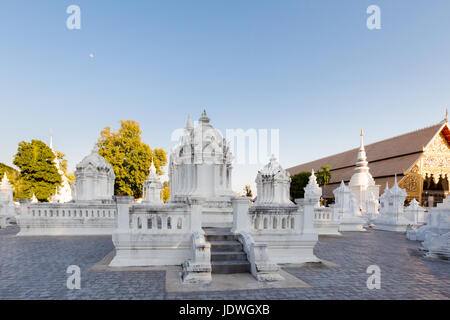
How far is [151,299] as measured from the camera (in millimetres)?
4734

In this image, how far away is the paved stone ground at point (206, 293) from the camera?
500cm

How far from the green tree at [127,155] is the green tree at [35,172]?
6.96 metres

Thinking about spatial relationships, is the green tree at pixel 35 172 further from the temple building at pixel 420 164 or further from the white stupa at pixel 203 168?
the temple building at pixel 420 164

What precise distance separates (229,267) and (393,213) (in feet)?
61.8

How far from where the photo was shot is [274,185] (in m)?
16.4

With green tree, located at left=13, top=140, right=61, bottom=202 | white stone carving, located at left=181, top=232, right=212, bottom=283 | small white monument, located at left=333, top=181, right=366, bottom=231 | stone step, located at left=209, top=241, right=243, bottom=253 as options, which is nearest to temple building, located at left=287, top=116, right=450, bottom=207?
small white monument, located at left=333, top=181, right=366, bottom=231

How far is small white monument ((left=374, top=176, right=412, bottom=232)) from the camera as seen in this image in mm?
19109

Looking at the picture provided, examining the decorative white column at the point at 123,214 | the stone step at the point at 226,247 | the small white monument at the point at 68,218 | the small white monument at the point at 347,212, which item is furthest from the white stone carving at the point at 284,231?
the small white monument at the point at 347,212

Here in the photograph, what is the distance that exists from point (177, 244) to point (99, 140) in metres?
29.4

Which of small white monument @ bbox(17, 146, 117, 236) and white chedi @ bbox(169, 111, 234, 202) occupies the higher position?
white chedi @ bbox(169, 111, 234, 202)

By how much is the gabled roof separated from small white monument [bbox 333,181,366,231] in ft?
58.1

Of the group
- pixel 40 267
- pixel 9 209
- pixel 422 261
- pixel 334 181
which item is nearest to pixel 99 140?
pixel 9 209

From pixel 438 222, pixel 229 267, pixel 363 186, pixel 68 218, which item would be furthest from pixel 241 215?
pixel 363 186

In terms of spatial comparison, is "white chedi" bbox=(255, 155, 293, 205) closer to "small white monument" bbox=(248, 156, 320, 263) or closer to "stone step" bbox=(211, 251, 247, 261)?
"small white monument" bbox=(248, 156, 320, 263)
